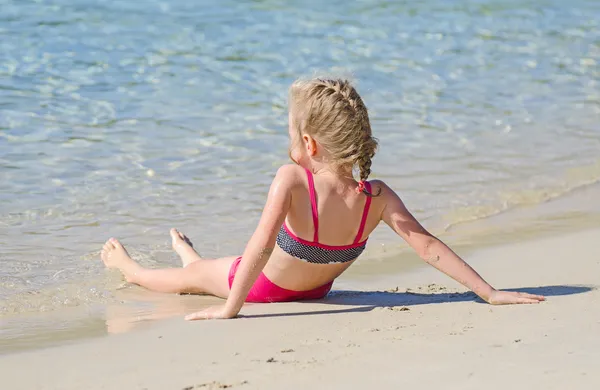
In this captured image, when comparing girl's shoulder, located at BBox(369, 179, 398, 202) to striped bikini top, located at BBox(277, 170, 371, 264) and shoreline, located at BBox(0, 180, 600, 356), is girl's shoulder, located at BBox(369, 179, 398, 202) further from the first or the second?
shoreline, located at BBox(0, 180, 600, 356)

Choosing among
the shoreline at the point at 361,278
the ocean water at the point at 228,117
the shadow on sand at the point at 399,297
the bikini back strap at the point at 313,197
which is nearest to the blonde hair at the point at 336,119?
the bikini back strap at the point at 313,197

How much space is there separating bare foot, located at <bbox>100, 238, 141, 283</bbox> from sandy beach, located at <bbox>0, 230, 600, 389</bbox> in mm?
788

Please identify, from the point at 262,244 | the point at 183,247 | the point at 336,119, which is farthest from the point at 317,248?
the point at 183,247

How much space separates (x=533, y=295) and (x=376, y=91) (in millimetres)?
5260

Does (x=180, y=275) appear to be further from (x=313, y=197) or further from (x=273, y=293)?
(x=313, y=197)

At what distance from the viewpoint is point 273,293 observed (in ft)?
12.6

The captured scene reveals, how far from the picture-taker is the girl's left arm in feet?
11.5

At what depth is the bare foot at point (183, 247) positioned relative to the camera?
4.53 m

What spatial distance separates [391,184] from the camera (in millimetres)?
5996

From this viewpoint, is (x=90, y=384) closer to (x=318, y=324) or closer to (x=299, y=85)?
(x=318, y=324)

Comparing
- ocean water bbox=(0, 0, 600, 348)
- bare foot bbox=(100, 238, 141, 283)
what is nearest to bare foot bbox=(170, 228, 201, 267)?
ocean water bbox=(0, 0, 600, 348)

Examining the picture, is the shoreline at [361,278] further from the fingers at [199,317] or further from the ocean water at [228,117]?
the fingers at [199,317]

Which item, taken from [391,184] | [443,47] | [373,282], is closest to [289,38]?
[443,47]

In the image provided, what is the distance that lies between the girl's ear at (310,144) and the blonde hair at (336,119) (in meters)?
0.02
